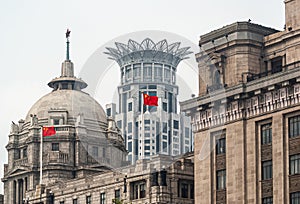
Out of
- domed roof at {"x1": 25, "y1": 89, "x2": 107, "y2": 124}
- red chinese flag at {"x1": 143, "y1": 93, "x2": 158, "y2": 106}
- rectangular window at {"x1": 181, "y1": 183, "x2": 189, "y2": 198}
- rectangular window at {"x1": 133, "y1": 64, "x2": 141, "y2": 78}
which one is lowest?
rectangular window at {"x1": 181, "y1": 183, "x2": 189, "y2": 198}

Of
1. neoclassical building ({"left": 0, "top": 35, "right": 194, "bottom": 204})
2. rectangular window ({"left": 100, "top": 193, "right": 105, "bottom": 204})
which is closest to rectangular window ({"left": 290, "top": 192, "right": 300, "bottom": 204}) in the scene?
rectangular window ({"left": 100, "top": 193, "right": 105, "bottom": 204})

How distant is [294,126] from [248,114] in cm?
675

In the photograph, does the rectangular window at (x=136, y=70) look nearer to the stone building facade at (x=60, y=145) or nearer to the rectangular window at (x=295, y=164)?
→ the rectangular window at (x=295, y=164)

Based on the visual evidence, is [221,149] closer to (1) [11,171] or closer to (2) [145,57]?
(2) [145,57]

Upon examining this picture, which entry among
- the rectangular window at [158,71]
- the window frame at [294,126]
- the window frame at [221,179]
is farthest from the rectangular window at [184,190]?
the rectangular window at [158,71]

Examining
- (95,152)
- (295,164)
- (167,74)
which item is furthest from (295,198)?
(95,152)

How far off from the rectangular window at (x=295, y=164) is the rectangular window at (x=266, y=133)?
3944 millimetres

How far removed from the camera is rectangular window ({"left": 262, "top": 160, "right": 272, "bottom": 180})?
112125mm

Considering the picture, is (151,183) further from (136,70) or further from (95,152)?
(95,152)

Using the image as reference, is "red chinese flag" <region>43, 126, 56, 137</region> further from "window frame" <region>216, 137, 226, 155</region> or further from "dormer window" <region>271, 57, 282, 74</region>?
"dormer window" <region>271, 57, 282, 74</region>

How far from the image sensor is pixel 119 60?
9656cm

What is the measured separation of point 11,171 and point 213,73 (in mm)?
80665

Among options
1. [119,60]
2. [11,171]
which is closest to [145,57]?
[119,60]

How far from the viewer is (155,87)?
95.4 meters
